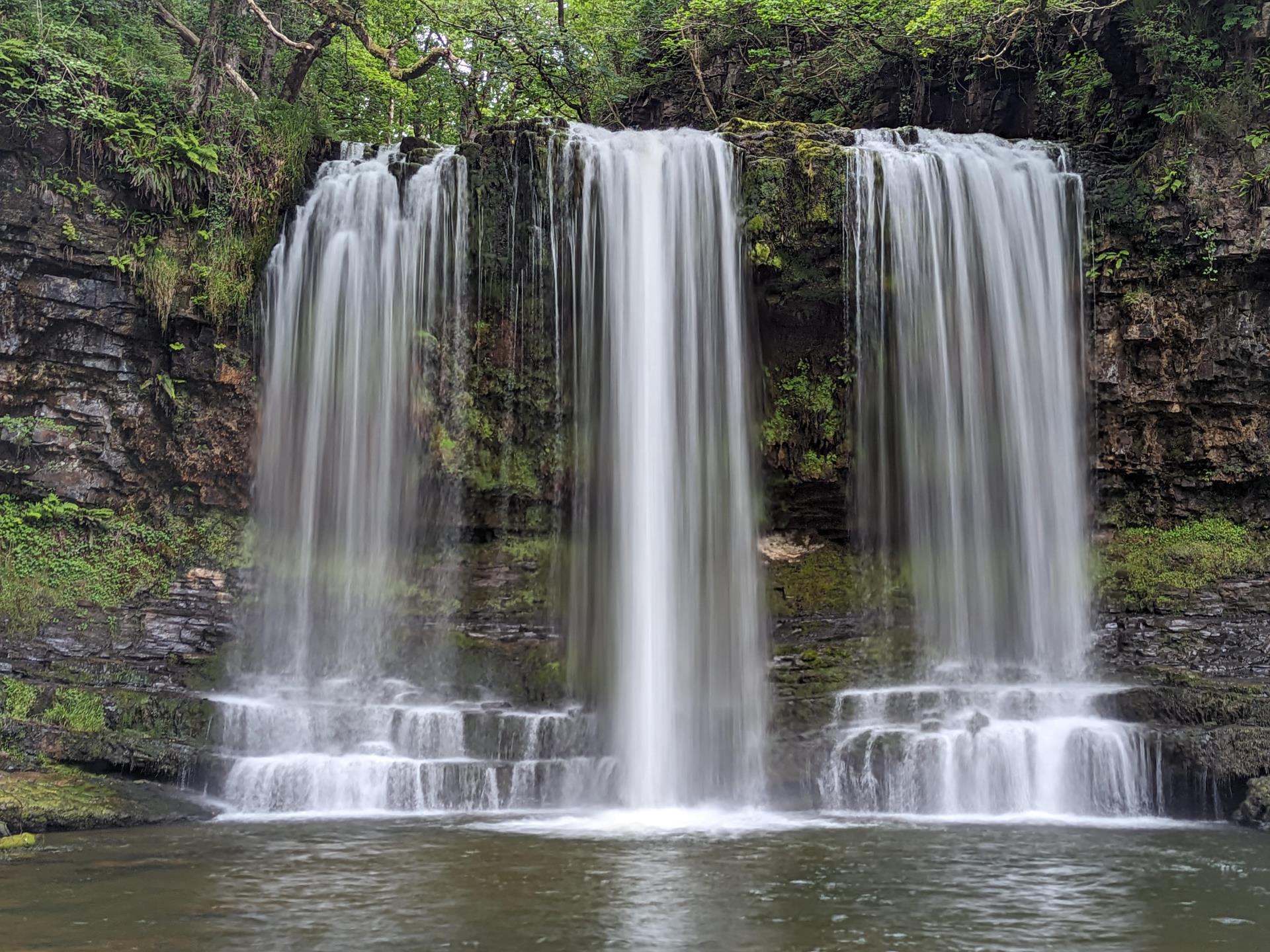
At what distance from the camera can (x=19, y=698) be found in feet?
36.9

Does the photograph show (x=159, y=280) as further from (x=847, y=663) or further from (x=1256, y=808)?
(x=1256, y=808)

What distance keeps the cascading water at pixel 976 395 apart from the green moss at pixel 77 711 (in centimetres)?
989

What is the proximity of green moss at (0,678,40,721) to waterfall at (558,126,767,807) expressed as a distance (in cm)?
626

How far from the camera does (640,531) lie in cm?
1310

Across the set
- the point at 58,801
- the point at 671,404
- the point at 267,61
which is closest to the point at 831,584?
the point at 671,404

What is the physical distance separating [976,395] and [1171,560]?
3387mm

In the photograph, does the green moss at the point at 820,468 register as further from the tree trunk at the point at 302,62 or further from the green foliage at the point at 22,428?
the green foliage at the point at 22,428

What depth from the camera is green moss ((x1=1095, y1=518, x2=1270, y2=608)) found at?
529 inches

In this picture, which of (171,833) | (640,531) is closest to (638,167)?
(640,531)

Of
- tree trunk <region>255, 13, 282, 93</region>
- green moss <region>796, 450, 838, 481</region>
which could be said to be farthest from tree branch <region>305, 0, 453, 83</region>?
green moss <region>796, 450, 838, 481</region>

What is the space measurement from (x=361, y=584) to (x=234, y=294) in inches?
173

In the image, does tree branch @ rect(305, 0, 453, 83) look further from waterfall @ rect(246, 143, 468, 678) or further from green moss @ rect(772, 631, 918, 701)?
green moss @ rect(772, 631, 918, 701)

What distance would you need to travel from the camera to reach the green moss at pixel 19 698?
1105 centimetres

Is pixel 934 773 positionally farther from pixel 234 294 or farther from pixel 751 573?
pixel 234 294
